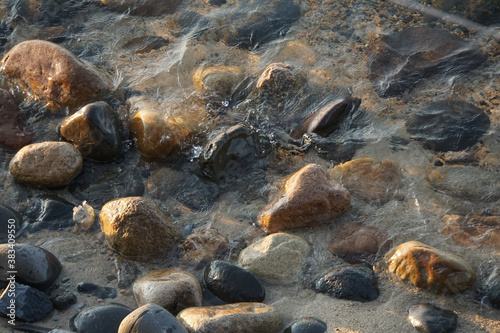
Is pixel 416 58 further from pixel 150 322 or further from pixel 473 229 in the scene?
pixel 150 322

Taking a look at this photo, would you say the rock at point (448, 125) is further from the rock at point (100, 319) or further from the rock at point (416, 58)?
the rock at point (100, 319)

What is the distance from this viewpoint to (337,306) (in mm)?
2949

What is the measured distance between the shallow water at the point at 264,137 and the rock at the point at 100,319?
0.14 metres

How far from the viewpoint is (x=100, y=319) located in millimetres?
2801

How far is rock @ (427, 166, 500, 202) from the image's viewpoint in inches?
143

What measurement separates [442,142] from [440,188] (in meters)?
0.55

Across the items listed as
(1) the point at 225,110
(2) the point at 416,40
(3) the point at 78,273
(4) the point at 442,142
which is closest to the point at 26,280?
(3) the point at 78,273

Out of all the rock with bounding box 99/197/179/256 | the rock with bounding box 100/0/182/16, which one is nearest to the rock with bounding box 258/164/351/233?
the rock with bounding box 99/197/179/256

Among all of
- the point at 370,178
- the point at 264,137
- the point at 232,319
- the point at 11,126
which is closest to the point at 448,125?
the point at 370,178

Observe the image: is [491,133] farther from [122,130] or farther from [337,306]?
[122,130]

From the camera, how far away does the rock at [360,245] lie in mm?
3303

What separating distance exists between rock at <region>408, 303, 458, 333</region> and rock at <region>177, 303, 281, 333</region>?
2.48 ft

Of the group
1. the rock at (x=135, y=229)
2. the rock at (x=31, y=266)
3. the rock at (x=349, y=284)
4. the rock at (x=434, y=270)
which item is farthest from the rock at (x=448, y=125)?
the rock at (x=31, y=266)

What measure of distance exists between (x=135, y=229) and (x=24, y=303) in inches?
30.8
